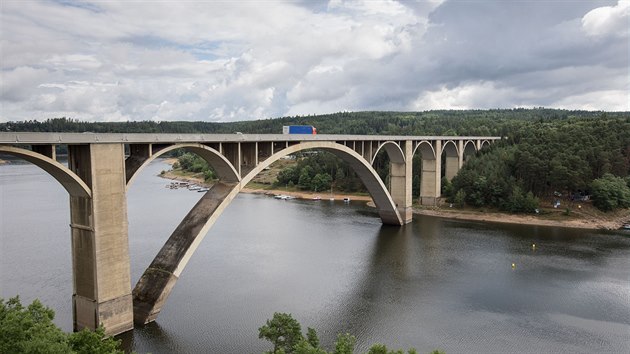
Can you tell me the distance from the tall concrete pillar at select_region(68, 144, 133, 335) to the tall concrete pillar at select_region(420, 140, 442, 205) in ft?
119

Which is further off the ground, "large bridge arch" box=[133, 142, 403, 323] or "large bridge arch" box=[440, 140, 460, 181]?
"large bridge arch" box=[440, 140, 460, 181]

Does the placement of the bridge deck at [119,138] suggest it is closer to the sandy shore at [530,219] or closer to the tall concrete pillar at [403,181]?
the tall concrete pillar at [403,181]

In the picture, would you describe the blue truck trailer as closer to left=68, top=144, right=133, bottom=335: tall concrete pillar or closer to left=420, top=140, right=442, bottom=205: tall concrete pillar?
left=68, top=144, right=133, bottom=335: tall concrete pillar

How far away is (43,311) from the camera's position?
41.1 feet

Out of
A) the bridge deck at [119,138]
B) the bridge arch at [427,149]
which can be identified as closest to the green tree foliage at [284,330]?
the bridge deck at [119,138]

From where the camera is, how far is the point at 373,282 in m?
26.2

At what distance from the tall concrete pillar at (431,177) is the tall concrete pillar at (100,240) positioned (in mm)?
36135

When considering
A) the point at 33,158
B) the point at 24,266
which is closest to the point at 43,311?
the point at 33,158

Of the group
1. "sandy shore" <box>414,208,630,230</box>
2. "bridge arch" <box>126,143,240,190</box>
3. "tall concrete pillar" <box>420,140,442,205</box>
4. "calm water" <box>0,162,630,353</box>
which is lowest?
"calm water" <box>0,162,630,353</box>

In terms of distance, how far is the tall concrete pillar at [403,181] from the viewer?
137 ft

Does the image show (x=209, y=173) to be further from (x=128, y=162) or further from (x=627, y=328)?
(x=627, y=328)

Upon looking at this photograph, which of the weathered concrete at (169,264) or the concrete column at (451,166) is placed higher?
the concrete column at (451,166)

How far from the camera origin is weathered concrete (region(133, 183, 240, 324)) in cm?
1964

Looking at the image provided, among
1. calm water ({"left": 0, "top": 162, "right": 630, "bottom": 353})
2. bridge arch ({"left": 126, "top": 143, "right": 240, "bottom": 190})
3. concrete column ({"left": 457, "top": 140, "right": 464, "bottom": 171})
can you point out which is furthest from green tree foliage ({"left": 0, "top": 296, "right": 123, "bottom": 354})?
concrete column ({"left": 457, "top": 140, "right": 464, "bottom": 171})
